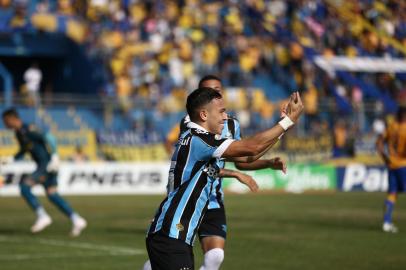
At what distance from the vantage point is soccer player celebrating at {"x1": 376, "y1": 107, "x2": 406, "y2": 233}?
19000 millimetres

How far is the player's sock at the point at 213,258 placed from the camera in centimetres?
958

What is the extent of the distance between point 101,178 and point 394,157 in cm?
1456

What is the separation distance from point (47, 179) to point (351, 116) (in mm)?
19926

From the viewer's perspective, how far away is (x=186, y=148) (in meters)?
7.39

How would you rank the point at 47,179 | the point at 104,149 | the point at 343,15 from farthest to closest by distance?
the point at 343,15 → the point at 104,149 → the point at 47,179

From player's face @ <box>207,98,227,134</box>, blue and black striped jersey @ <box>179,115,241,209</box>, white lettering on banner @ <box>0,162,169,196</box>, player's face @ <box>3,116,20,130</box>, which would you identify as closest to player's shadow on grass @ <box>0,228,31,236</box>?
player's face @ <box>3,116,20,130</box>

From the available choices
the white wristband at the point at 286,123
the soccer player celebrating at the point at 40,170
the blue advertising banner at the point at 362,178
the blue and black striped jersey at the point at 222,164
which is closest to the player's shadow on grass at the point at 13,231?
the soccer player celebrating at the point at 40,170

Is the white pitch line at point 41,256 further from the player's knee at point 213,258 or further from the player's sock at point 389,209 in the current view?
the player's sock at point 389,209

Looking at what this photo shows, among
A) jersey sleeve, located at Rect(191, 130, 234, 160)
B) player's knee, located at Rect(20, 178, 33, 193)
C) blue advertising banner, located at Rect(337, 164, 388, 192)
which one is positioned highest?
jersey sleeve, located at Rect(191, 130, 234, 160)

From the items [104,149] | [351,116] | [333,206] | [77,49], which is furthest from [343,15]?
[333,206]

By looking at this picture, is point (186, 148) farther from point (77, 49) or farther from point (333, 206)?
point (77, 49)

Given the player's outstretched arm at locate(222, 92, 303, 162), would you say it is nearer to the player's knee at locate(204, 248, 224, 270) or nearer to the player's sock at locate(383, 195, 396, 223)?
the player's knee at locate(204, 248, 224, 270)

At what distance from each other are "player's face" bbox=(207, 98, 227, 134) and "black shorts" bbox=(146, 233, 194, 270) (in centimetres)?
96

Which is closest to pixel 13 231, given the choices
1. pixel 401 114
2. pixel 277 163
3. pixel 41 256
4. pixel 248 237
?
pixel 41 256
